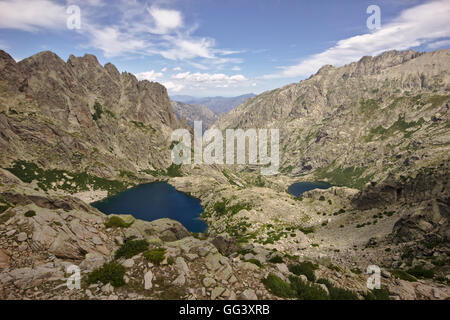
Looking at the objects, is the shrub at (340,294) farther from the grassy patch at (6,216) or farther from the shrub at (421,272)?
the grassy patch at (6,216)

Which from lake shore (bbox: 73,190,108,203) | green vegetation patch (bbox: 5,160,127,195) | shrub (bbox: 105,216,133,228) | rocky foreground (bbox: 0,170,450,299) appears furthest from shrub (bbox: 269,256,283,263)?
green vegetation patch (bbox: 5,160,127,195)

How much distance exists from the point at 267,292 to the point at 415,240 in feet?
102

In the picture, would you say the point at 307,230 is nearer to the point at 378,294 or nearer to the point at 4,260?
the point at 378,294

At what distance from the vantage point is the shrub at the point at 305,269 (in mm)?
20344

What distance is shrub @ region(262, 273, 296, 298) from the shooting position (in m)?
16.2

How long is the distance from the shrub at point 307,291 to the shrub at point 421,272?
15.9 meters

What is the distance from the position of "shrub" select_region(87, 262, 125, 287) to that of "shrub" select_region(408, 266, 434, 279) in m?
30.2

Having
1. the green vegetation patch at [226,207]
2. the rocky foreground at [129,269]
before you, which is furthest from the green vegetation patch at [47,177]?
the rocky foreground at [129,269]

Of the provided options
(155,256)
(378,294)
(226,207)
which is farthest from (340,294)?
(226,207)

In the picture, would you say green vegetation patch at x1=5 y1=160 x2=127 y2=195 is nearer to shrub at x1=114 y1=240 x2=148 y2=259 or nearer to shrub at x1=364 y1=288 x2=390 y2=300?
shrub at x1=114 y1=240 x2=148 y2=259
